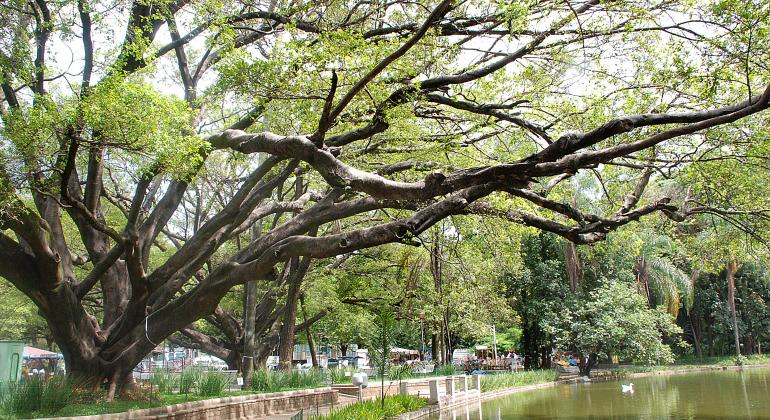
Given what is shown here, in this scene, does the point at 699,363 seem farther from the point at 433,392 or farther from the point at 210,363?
the point at 210,363

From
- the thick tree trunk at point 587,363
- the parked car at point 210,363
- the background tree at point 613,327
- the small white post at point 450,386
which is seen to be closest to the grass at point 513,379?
the thick tree trunk at point 587,363

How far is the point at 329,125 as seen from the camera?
8070mm

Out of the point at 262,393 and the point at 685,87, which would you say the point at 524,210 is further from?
the point at 262,393

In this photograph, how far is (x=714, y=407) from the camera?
15.2 metres

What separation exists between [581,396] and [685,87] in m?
14.2

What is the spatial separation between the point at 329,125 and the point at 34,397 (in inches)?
235

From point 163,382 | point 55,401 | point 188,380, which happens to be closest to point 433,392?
point 188,380

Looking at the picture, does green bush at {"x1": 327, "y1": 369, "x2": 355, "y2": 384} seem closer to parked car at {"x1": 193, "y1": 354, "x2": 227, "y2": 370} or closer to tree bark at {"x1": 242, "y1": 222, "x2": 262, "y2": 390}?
tree bark at {"x1": 242, "y1": 222, "x2": 262, "y2": 390}

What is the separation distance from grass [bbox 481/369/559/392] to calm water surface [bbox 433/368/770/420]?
3.41 ft

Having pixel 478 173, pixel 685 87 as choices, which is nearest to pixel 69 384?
pixel 478 173

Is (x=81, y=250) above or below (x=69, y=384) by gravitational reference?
above

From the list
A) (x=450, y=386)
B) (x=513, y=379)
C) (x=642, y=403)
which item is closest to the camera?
(x=642, y=403)

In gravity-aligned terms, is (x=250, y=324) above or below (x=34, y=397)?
above

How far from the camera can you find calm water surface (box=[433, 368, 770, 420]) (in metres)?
14.4
